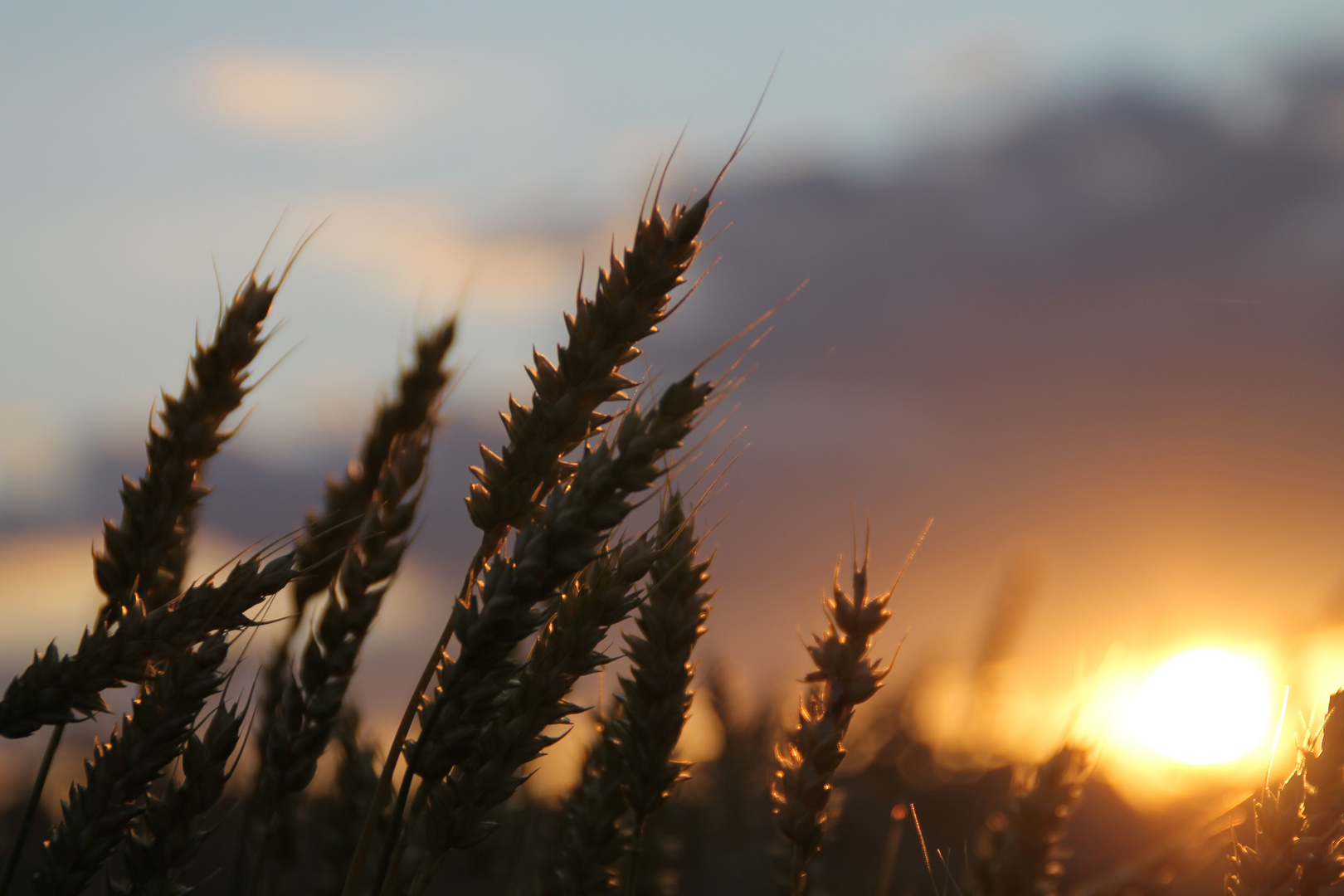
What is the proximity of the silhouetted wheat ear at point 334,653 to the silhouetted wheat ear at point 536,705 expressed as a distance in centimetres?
74

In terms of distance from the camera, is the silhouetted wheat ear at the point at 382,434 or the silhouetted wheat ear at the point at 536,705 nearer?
the silhouetted wheat ear at the point at 536,705

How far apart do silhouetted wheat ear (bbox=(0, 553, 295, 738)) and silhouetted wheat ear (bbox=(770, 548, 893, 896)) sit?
1503mm

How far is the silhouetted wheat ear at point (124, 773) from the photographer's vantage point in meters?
2.24

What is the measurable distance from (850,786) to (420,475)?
7656 millimetres

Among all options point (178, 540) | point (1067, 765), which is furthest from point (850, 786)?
point (178, 540)

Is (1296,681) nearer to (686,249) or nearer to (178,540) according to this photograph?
Result: (686,249)

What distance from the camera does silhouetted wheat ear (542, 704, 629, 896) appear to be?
2.77 meters

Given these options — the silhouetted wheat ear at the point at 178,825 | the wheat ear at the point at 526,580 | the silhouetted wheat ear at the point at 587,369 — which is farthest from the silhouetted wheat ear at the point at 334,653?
the wheat ear at the point at 526,580

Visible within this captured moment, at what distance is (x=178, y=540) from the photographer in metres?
2.92

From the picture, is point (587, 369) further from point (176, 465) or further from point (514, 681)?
point (176, 465)

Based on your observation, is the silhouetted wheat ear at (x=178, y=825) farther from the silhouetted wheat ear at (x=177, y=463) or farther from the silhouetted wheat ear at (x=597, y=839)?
the silhouetted wheat ear at (x=597, y=839)

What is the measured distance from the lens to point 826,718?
2.61m

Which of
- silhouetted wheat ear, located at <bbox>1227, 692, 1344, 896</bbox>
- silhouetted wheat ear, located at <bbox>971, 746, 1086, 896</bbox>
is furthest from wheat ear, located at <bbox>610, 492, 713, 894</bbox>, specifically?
silhouetted wheat ear, located at <bbox>1227, 692, 1344, 896</bbox>

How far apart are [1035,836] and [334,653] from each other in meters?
2.26
